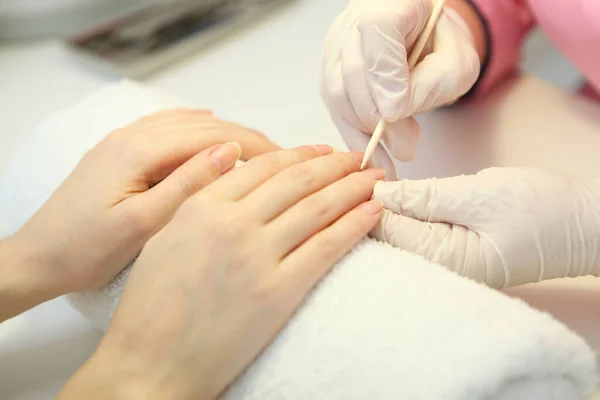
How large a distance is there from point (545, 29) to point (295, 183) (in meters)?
0.43

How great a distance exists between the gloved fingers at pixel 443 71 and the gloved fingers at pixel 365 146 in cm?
5

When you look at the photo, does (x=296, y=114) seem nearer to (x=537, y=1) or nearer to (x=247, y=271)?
(x=537, y=1)

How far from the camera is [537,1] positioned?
671mm

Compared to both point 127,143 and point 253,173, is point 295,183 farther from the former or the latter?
point 127,143

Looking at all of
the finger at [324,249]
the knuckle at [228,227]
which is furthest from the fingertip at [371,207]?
the knuckle at [228,227]

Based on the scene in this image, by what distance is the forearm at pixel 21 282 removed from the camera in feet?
1.75

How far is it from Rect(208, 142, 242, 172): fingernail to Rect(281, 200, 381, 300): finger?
0.13 m

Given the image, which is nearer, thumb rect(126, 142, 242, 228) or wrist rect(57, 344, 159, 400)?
wrist rect(57, 344, 159, 400)

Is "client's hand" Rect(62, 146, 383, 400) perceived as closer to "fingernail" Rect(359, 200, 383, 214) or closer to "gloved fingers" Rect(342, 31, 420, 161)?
"fingernail" Rect(359, 200, 383, 214)

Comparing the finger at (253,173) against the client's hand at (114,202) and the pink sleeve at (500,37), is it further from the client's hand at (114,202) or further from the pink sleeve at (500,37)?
the pink sleeve at (500,37)

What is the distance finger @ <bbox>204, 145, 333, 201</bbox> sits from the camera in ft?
1.48

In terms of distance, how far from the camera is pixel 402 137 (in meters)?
0.57

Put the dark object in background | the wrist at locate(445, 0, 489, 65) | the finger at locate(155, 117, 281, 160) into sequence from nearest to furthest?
the finger at locate(155, 117, 281, 160) < the wrist at locate(445, 0, 489, 65) < the dark object in background

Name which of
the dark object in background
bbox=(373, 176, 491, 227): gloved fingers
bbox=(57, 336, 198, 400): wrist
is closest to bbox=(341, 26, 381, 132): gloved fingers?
bbox=(373, 176, 491, 227): gloved fingers
